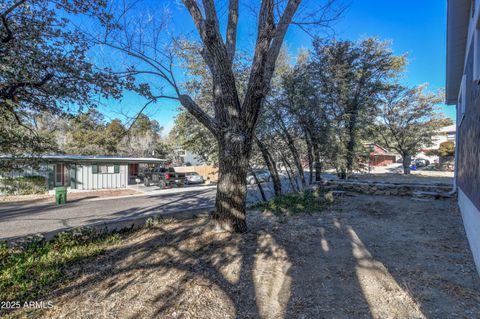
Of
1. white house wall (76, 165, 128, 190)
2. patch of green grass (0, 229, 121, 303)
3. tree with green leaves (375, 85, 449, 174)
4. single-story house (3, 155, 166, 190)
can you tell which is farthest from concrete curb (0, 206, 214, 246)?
tree with green leaves (375, 85, 449, 174)

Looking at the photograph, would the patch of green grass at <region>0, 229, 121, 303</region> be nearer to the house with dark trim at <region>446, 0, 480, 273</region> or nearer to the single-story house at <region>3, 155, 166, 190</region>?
the house with dark trim at <region>446, 0, 480, 273</region>

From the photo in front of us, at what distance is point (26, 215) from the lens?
8.62 meters

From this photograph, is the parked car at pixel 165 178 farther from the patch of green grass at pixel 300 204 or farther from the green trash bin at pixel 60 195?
the patch of green grass at pixel 300 204

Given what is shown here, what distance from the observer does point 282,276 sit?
9.36 feet

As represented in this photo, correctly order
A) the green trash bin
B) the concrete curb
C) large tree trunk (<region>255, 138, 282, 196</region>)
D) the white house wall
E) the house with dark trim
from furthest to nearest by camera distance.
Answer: the white house wall
the green trash bin
large tree trunk (<region>255, 138, 282, 196</region>)
the concrete curb
the house with dark trim

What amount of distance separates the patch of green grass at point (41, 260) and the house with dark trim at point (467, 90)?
513 centimetres

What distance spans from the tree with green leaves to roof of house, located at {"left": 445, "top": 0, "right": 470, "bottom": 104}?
11.0 meters

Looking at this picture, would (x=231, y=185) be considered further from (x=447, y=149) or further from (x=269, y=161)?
(x=447, y=149)

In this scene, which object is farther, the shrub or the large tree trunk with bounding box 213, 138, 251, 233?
the shrub

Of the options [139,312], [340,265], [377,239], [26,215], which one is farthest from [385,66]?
[26,215]

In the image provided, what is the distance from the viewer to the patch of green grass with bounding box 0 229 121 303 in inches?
108

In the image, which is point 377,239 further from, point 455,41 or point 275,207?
point 455,41

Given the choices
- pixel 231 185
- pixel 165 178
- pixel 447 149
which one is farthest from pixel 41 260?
pixel 447 149

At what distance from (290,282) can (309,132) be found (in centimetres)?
705
